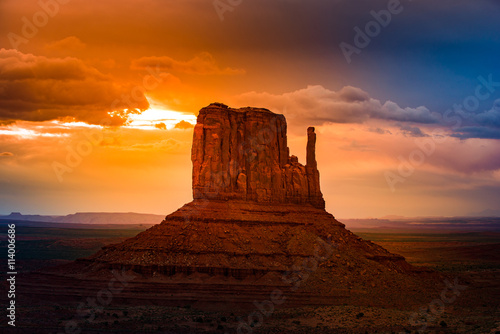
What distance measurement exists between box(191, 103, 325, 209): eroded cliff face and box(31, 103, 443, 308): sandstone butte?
0.14 meters

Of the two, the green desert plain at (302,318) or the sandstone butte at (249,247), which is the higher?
the sandstone butte at (249,247)

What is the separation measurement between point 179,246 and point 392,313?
28.9m

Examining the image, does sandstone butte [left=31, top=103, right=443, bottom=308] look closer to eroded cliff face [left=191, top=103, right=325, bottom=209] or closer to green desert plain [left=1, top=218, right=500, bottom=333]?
eroded cliff face [left=191, top=103, right=325, bottom=209]

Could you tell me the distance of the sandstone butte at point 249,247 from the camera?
3423 inches

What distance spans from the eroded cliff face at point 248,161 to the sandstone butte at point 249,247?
142 millimetres

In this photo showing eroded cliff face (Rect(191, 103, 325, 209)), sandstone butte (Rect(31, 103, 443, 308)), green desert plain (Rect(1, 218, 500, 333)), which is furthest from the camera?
eroded cliff face (Rect(191, 103, 325, 209))

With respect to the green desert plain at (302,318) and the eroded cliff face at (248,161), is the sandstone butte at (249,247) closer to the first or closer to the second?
the eroded cliff face at (248,161)

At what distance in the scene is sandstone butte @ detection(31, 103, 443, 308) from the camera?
285ft

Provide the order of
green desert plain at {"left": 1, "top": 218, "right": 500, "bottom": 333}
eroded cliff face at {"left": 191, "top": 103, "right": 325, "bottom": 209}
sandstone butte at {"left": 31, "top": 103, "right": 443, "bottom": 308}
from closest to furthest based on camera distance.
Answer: green desert plain at {"left": 1, "top": 218, "right": 500, "bottom": 333} < sandstone butte at {"left": 31, "top": 103, "right": 443, "bottom": 308} < eroded cliff face at {"left": 191, "top": 103, "right": 325, "bottom": 209}

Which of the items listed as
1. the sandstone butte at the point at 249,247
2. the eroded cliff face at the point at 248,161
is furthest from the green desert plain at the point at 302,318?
the eroded cliff face at the point at 248,161

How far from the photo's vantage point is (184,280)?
88500 mm

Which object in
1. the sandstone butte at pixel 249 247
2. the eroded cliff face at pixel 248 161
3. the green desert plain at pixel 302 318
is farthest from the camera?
the eroded cliff face at pixel 248 161

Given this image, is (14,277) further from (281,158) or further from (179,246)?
(281,158)

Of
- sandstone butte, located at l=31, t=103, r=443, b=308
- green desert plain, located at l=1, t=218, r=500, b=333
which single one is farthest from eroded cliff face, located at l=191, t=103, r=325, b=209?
green desert plain, located at l=1, t=218, r=500, b=333
